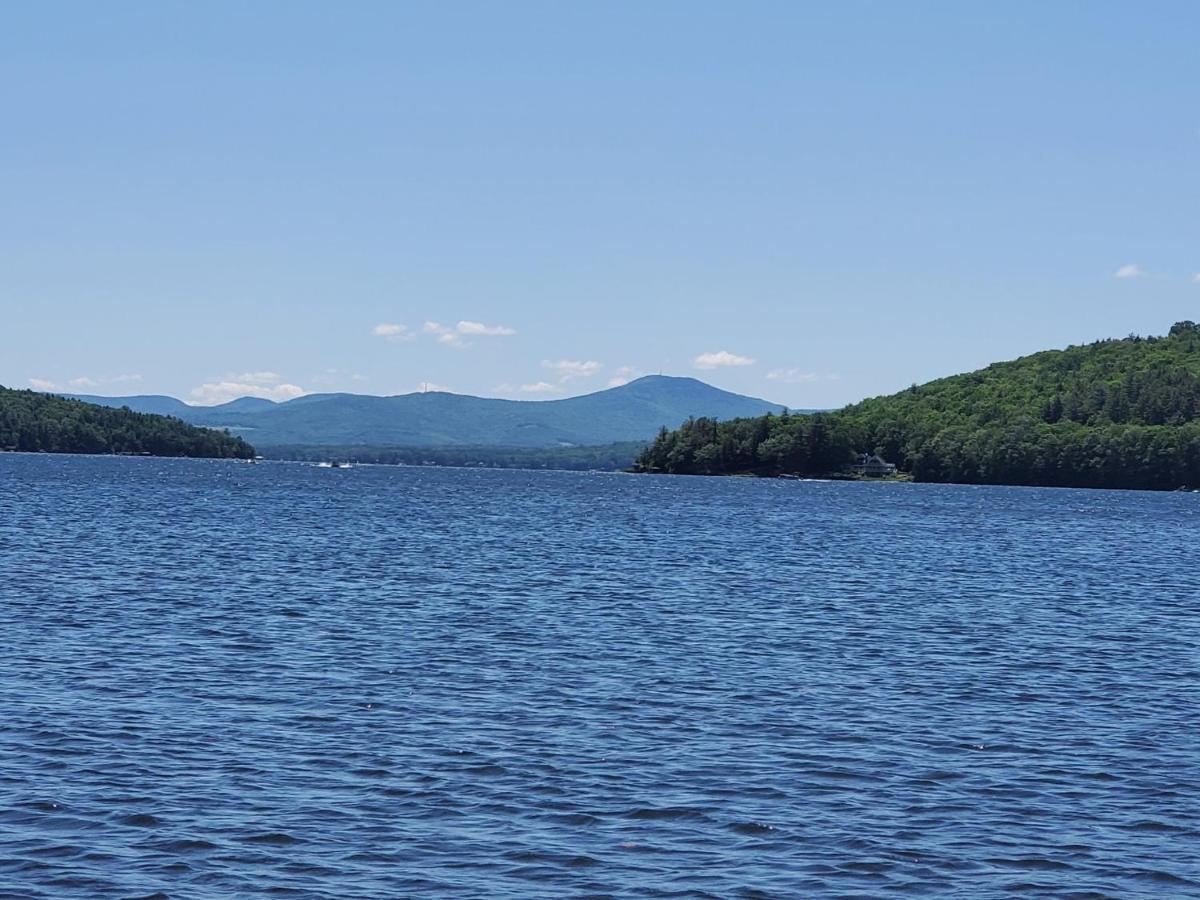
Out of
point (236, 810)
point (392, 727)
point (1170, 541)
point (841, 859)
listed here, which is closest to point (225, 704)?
point (392, 727)

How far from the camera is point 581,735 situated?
30.3 meters

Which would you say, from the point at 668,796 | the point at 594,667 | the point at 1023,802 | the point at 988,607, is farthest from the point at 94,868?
the point at 988,607

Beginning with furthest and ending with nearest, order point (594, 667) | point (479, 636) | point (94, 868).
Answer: point (479, 636) → point (594, 667) → point (94, 868)

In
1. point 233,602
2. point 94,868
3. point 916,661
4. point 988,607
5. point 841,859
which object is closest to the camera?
point 94,868

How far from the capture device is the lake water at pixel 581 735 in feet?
71.9

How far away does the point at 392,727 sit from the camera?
100 ft

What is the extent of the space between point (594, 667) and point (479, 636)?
6.73 meters

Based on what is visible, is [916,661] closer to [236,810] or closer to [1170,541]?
[236,810]

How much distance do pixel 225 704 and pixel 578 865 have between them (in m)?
13.2

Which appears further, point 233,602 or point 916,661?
point 233,602

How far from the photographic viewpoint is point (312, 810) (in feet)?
79.0

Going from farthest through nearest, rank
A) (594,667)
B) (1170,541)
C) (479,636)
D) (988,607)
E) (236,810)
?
(1170,541) < (988,607) < (479,636) < (594,667) < (236,810)

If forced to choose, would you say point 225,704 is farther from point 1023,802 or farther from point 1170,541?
point 1170,541

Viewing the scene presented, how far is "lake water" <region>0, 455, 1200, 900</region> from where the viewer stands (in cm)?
2191
